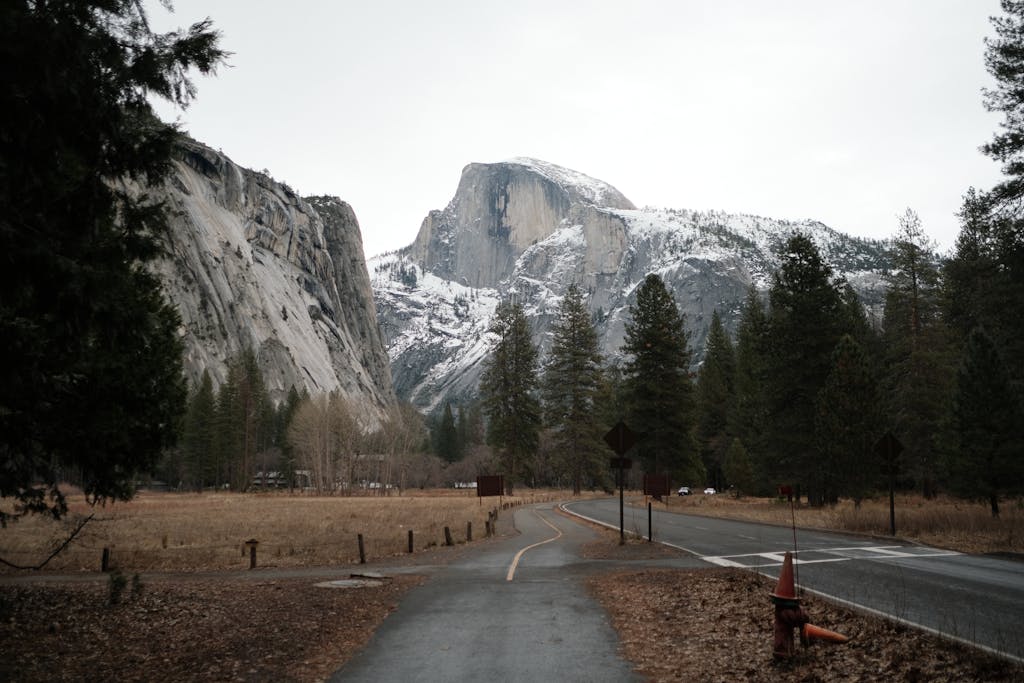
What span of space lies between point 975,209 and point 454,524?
24.0 metres

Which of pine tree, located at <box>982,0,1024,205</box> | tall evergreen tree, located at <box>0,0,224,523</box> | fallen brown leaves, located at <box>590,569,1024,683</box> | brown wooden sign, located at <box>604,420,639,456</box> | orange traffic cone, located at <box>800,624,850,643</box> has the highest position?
pine tree, located at <box>982,0,1024,205</box>

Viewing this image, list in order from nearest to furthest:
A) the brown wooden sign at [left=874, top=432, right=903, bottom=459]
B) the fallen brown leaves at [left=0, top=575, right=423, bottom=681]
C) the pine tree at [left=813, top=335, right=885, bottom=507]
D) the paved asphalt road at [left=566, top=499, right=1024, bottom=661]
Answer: the fallen brown leaves at [left=0, top=575, right=423, bottom=681]
the paved asphalt road at [left=566, top=499, right=1024, bottom=661]
the brown wooden sign at [left=874, top=432, right=903, bottom=459]
the pine tree at [left=813, top=335, right=885, bottom=507]

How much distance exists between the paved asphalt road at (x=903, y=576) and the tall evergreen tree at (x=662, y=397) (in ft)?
107

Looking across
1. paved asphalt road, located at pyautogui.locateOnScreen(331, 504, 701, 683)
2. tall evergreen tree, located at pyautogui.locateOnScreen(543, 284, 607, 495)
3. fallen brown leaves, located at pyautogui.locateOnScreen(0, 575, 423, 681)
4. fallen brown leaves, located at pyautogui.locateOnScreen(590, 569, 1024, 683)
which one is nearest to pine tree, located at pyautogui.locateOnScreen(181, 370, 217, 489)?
tall evergreen tree, located at pyautogui.locateOnScreen(543, 284, 607, 495)

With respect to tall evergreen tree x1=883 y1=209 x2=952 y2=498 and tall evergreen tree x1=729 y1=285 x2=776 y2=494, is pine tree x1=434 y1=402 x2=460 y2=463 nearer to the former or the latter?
tall evergreen tree x1=729 y1=285 x2=776 y2=494

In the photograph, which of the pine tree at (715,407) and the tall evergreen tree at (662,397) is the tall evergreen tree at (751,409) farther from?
the tall evergreen tree at (662,397)

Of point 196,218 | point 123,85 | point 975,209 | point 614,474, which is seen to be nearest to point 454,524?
point 975,209

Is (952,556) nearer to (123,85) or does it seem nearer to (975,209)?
(975,209)

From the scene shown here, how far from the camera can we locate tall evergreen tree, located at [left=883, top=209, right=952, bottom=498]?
4050 centimetres

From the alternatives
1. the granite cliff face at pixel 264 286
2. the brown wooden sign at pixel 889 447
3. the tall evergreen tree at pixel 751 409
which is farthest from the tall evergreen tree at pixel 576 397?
the granite cliff face at pixel 264 286

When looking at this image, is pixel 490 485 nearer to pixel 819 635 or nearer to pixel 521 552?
pixel 521 552

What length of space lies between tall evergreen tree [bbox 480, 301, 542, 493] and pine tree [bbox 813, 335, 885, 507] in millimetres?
35878

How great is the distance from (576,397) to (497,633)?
58746 mm

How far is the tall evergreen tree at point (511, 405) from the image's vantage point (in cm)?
6725
